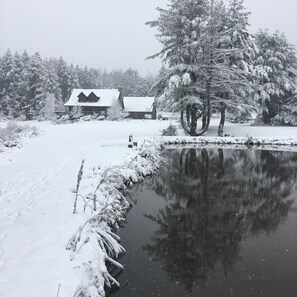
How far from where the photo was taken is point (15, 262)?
5.66 meters

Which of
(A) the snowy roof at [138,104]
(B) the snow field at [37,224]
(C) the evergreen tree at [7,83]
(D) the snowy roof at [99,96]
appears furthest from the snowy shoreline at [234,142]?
(C) the evergreen tree at [7,83]

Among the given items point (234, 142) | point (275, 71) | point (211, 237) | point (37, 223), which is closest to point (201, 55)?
point (234, 142)

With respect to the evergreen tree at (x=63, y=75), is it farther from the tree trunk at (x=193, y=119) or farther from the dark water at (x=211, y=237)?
the dark water at (x=211, y=237)

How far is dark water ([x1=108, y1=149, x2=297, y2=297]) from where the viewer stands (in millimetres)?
6543

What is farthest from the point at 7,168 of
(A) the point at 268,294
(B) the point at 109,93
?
(B) the point at 109,93

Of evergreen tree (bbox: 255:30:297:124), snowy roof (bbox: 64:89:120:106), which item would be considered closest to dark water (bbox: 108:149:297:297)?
evergreen tree (bbox: 255:30:297:124)

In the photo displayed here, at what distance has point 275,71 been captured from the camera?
37312 millimetres

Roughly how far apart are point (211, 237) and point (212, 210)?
2.38 m

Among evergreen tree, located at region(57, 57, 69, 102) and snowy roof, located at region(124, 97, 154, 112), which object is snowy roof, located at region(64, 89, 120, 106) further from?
evergreen tree, located at region(57, 57, 69, 102)

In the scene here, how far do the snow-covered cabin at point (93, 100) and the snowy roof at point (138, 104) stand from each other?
2.59m

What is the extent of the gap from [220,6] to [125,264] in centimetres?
2821

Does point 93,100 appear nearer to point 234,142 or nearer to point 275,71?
point 275,71

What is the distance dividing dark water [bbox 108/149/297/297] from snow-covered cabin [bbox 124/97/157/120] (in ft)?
156

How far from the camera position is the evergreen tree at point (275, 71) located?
3700cm
